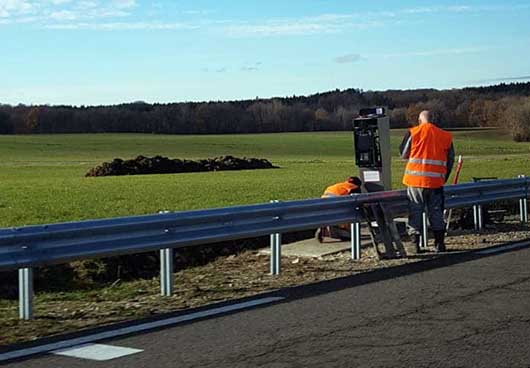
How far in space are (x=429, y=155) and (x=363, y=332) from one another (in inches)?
207

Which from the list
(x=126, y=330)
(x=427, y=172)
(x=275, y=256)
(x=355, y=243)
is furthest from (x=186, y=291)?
(x=427, y=172)

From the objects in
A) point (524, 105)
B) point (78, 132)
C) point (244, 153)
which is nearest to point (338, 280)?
point (244, 153)

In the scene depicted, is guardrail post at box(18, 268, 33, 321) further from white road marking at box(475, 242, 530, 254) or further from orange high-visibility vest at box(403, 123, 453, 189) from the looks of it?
white road marking at box(475, 242, 530, 254)

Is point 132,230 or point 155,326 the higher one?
point 132,230

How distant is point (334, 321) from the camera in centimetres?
749

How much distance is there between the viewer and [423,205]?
1205 cm

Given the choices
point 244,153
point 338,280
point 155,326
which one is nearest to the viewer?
point 155,326

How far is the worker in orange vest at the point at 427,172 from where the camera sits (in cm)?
1188

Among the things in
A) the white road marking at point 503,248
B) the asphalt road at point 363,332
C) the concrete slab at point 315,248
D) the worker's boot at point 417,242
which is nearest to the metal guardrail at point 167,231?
the worker's boot at point 417,242

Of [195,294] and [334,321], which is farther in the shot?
[195,294]

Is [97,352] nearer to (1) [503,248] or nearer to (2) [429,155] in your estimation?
(2) [429,155]

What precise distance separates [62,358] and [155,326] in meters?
1.19

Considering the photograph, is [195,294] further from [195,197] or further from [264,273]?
[195,197]

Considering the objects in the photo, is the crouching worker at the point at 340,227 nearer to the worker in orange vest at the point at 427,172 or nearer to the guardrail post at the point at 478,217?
the worker in orange vest at the point at 427,172
